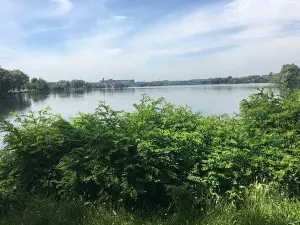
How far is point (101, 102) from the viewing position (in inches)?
191

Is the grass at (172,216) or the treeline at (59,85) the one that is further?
the treeline at (59,85)

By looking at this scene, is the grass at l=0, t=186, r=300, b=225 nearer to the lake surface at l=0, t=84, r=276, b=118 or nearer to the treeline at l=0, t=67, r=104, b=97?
the lake surface at l=0, t=84, r=276, b=118

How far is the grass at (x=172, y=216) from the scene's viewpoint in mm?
3189

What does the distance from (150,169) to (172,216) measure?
2.28ft

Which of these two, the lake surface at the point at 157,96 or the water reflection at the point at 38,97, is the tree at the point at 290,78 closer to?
the lake surface at the point at 157,96

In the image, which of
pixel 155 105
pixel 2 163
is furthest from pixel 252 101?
pixel 2 163

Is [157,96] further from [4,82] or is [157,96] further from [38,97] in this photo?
[38,97]

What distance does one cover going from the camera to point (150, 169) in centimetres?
370

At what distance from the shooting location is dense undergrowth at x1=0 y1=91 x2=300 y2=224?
3.44 m

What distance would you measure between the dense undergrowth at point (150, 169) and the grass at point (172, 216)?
0.05ft

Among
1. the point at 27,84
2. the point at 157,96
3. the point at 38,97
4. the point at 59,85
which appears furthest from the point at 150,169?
the point at 59,85

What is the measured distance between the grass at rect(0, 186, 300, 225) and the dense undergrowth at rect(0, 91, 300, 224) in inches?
0.5

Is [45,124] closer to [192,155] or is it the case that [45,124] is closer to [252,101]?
[192,155]

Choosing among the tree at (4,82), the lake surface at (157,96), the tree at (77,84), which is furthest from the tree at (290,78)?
the tree at (77,84)
